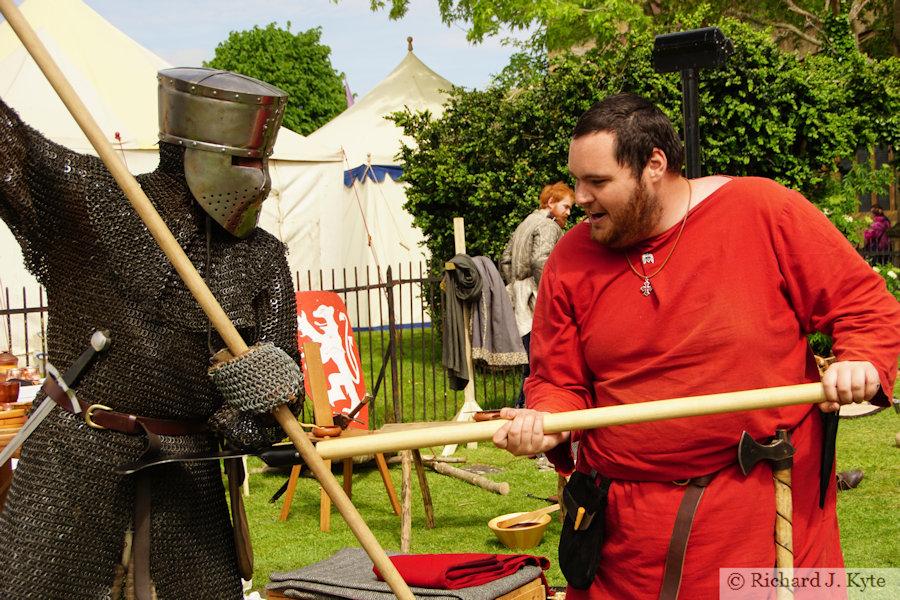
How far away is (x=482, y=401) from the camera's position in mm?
8602

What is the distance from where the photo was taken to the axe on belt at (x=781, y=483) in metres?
2.10

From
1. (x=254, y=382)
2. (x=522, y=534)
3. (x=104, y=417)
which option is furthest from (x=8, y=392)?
(x=522, y=534)

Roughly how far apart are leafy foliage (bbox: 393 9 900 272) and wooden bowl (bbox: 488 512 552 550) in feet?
15.5

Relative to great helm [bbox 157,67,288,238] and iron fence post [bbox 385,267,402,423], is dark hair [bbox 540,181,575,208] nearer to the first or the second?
iron fence post [bbox 385,267,402,423]

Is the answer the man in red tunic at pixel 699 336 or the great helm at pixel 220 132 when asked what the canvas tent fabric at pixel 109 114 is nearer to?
the great helm at pixel 220 132

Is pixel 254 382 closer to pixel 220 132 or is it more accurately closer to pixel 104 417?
pixel 104 417

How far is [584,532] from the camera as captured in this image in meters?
2.24

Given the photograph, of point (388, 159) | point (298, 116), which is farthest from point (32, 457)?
point (298, 116)

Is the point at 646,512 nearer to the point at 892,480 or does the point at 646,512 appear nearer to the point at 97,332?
the point at 97,332

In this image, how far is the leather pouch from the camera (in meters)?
2.23

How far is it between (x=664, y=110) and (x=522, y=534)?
Answer: 548 cm

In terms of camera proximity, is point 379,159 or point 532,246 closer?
point 532,246

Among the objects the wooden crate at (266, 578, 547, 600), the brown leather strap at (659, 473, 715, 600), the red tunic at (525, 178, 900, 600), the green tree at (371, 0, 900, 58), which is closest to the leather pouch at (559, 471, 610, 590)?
the red tunic at (525, 178, 900, 600)

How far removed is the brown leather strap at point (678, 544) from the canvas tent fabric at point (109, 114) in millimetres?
8038
